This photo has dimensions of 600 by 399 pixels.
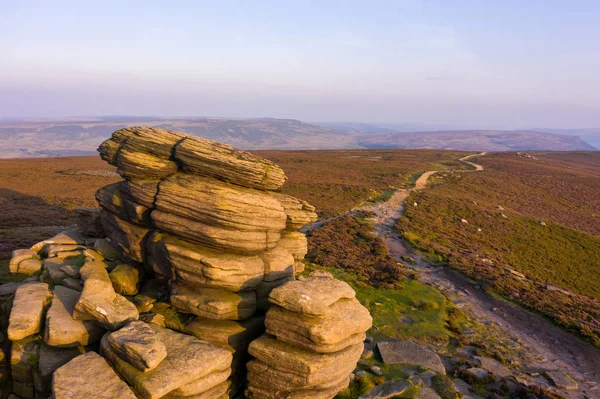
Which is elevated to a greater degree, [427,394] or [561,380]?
[427,394]

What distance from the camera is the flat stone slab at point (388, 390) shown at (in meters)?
17.9

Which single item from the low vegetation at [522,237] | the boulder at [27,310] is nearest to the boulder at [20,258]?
the boulder at [27,310]

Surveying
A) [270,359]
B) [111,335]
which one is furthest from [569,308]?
[111,335]

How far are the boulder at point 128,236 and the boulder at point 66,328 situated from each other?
4.92 metres

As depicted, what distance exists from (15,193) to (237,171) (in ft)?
204

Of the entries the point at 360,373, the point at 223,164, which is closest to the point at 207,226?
the point at 223,164

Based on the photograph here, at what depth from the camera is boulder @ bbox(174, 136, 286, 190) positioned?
71.7ft

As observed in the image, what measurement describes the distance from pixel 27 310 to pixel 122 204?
8604mm

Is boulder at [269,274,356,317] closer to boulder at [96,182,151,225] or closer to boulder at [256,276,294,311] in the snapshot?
boulder at [256,276,294,311]

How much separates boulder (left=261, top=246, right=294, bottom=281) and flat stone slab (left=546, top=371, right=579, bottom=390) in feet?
57.4

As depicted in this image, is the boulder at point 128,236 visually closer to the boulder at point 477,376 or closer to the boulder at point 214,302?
the boulder at point 214,302

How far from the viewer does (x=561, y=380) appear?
21.6m

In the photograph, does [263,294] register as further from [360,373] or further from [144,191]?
[144,191]

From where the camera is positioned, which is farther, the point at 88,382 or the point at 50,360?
the point at 50,360
